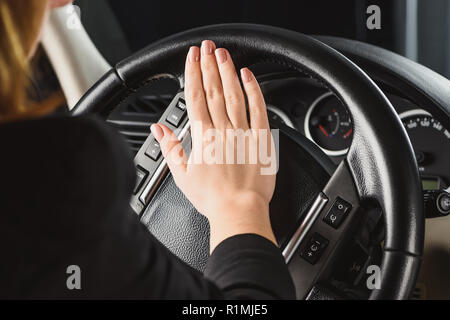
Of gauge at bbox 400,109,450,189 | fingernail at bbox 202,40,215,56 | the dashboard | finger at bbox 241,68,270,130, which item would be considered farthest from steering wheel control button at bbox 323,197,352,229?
the dashboard

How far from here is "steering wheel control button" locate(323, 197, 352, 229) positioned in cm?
67

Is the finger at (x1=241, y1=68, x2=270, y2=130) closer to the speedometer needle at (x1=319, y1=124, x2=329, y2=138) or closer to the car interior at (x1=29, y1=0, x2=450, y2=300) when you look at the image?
the car interior at (x1=29, y1=0, x2=450, y2=300)

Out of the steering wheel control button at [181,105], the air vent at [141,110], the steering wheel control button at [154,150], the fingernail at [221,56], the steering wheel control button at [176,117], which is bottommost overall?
the air vent at [141,110]

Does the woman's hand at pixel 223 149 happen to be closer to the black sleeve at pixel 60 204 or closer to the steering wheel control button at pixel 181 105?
the steering wheel control button at pixel 181 105

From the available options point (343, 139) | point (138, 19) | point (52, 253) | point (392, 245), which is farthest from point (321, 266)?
point (138, 19)

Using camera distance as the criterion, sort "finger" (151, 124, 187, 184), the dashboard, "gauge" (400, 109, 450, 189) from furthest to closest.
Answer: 1. the dashboard
2. "gauge" (400, 109, 450, 189)
3. "finger" (151, 124, 187, 184)

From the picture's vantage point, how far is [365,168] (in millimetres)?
651

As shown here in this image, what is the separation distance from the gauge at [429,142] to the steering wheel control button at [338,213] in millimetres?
368

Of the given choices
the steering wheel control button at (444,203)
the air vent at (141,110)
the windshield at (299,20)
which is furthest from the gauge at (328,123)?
the steering wheel control button at (444,203)

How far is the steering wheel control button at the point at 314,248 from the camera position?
683 mm

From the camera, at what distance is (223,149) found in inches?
26.5

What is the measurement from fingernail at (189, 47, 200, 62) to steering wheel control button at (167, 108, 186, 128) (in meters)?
0.10
